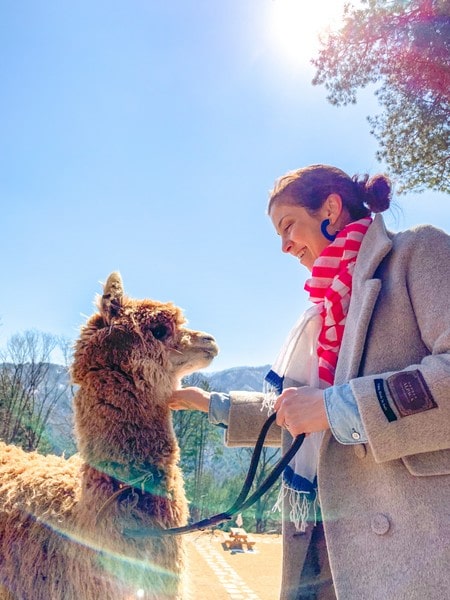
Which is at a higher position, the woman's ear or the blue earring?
the woman's ear

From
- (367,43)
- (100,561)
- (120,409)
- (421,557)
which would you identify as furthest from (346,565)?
(367,43)

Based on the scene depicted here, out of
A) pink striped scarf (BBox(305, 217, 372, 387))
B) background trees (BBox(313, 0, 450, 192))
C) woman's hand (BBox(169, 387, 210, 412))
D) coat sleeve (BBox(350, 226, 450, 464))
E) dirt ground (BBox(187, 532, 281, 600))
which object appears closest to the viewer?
coat sleeve (BBox(350, 226, 450, 464))

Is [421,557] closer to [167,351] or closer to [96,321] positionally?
[167,351]

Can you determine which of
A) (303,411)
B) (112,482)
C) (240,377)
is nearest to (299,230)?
(303,411)

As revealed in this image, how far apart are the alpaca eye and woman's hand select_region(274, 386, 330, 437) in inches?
35.9

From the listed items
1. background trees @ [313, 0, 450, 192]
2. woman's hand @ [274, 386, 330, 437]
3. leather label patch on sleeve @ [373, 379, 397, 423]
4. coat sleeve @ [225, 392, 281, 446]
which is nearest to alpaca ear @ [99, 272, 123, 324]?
coat sleeve @ [225, 392, 281, 446]

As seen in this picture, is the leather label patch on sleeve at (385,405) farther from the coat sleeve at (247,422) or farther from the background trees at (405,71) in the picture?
the background trees at (405,71)

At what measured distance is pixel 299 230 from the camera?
178cm

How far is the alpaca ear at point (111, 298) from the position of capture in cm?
210

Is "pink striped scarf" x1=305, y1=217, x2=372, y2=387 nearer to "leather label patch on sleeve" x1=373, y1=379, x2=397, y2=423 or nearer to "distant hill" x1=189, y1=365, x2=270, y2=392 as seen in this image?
"leather label patch on sleeve" x1=373, y1=379, x2=397, y2=423

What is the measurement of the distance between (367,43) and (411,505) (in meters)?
6.71

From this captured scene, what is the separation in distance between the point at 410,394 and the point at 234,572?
38.1 feet

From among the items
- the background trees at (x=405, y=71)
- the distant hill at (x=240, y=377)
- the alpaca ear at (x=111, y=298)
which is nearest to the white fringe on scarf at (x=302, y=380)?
the alpaca ear at (x=111, y=298)

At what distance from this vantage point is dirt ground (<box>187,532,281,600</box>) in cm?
880
